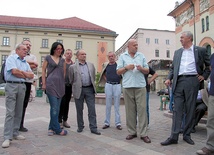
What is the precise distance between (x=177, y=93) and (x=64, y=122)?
2989 millimetres

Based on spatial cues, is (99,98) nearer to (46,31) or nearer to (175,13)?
(175,13)

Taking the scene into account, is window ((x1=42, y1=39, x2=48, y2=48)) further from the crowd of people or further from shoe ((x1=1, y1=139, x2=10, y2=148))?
shoe ((x1=1, y1=139, x2=10, y2=148))

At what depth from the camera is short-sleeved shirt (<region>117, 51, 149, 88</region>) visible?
421cm

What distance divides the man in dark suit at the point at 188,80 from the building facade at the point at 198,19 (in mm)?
22128

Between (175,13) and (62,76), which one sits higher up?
(175,13)

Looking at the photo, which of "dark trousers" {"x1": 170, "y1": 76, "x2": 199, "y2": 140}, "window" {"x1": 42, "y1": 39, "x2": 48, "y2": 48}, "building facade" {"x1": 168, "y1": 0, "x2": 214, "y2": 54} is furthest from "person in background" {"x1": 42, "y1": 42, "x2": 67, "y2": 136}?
"window" {"x1": 42, "y1": 39, "x2": 48, "y2": 48}

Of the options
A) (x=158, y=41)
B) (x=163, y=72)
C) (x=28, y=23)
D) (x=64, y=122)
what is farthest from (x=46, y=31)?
(x=64, y=122)

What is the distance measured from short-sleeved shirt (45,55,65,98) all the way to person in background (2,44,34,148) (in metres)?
0.43

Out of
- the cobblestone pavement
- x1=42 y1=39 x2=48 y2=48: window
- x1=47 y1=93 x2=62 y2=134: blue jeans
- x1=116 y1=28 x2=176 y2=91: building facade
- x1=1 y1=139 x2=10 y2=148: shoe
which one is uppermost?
x1=116 y1=28 x2=176 y2=91: building facade

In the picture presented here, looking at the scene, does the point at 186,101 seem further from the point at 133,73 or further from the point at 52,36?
the point at 52,36

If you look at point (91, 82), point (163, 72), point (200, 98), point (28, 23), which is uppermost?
point (28, 23)

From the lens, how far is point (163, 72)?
132ft

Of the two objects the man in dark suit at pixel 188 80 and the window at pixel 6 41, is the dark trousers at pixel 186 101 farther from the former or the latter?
the window at pixel 6 41

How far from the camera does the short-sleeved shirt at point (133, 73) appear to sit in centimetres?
421
